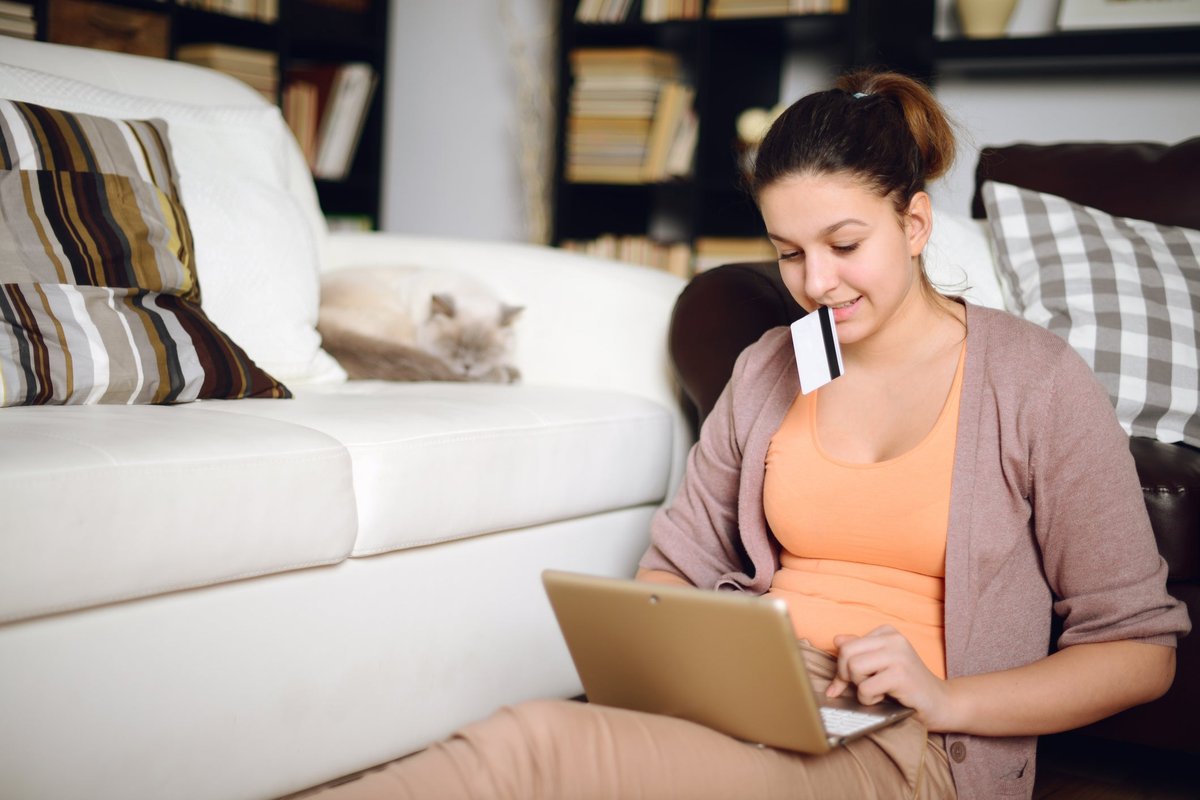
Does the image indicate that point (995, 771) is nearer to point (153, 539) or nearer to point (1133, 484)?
point (1133, 484)

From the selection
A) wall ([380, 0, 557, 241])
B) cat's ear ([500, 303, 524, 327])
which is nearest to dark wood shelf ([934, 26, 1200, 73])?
cat's ear ([500, 303, 524, 327])

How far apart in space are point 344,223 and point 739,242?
144 centimetres

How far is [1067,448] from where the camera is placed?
3.49 ft

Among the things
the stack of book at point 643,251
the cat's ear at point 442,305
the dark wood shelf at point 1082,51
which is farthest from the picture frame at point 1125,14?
the cat's ear at point 442,305

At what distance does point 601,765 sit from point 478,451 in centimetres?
72

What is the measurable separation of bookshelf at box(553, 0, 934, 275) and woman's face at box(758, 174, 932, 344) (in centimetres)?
189

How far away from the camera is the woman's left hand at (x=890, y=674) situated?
38.4 inches

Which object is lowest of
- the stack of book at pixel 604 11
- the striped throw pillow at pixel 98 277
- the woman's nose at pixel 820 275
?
the striped throw pillow at pixel 98 277

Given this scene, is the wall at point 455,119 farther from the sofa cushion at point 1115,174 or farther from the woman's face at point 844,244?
the woman's face at point 844,244

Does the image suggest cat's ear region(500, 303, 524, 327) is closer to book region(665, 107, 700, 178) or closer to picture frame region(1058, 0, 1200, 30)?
book region(665, 107, 700, 178)

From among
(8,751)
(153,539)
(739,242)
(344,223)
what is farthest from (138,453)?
(344,223)

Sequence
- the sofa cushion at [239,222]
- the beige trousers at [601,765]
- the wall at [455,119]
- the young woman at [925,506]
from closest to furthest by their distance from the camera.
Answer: the beige trousers at [601,765] → the young woman at [925,506] → the sofa cushion at [239,222] → the wall at [455,119]

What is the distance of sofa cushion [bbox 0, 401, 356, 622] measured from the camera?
1079 mm

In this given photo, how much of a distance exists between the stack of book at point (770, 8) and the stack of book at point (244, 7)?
1.33m
